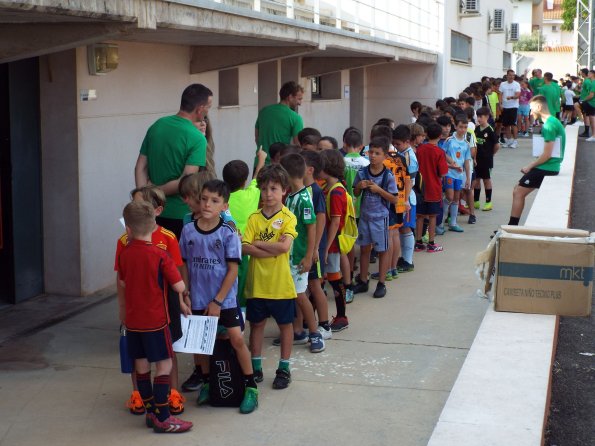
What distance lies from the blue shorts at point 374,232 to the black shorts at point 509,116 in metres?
15.8

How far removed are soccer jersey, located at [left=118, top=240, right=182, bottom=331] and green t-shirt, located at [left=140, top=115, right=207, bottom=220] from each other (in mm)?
1448

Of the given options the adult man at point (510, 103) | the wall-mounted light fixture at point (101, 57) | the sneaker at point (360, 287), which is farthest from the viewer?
the adult man at point (510, 103)

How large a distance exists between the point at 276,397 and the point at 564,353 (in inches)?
91.4

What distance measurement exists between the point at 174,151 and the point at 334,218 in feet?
4.32

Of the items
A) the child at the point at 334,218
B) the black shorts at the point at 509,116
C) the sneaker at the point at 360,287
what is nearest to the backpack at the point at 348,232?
the child at the point at 334,218

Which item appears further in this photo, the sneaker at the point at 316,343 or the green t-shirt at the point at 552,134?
the green t-shirt at the point at 552,134

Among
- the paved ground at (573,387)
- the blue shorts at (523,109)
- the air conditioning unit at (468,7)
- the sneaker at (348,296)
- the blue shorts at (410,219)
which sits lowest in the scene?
the paved ground at (573,387)

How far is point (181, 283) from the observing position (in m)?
4.97

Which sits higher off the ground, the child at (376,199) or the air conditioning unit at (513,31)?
the air conditioning unit at (513,31)

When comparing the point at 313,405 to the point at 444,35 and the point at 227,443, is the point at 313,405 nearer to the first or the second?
the point at 227,443

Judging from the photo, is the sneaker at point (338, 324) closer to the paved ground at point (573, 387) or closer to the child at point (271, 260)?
the child at point (271, 260)

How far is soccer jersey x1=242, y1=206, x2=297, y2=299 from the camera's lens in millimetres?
5688

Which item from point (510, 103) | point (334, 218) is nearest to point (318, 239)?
point (334, 218)

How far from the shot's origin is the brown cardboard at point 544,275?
6.35 metres
